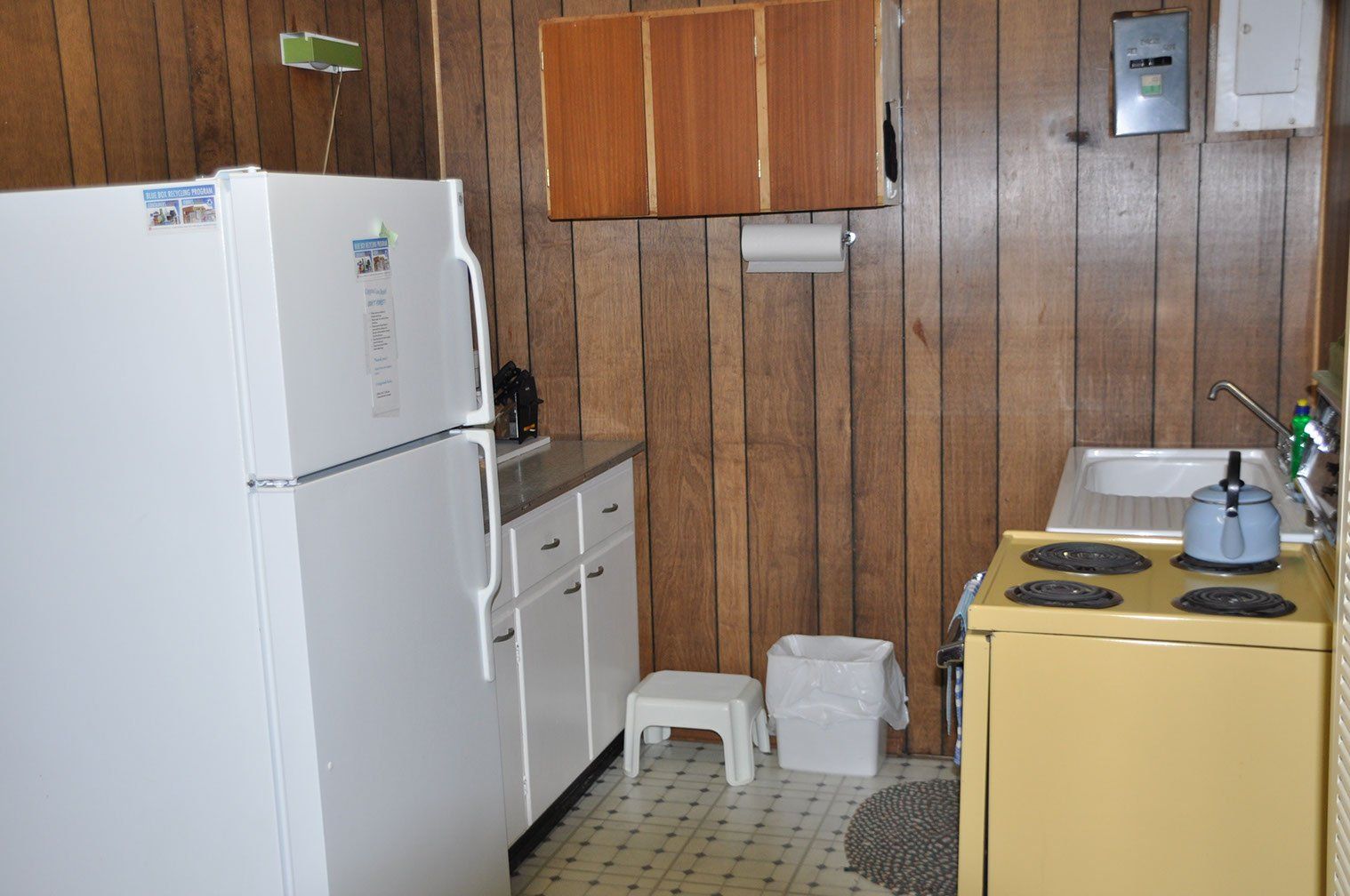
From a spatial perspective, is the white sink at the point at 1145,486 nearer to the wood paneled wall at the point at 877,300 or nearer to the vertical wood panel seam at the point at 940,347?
the wood paneled wall at the point at 877,300

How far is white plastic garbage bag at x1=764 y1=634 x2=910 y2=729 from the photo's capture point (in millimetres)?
3463

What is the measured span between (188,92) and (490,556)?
1195 mm

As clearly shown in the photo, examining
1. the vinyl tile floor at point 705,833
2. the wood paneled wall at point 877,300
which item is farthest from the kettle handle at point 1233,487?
the vinyl tile floor at point 705,833

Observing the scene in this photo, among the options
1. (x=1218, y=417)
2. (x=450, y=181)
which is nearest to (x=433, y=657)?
(x=450, y=181)

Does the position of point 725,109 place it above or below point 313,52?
below

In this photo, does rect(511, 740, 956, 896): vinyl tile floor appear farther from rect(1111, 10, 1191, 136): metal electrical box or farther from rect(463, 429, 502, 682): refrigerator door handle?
rect(1111, 10, 1191, 136): metal electrical box

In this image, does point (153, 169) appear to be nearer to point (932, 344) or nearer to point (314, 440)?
point (314, 440)

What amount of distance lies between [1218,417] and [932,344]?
0.75 m

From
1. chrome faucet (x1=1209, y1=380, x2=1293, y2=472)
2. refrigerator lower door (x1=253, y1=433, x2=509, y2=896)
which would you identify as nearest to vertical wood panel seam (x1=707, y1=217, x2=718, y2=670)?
refrigerator lower door (x1=253, y1=433, x2=509, y2=896)

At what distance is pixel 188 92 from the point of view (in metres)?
2.76

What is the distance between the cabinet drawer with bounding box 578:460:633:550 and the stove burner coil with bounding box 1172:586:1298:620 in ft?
5.53

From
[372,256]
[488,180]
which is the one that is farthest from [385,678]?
[488,180]

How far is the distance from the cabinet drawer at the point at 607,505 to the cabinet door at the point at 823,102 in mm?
917

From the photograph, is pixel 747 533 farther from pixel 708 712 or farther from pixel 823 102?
pixel 823 102
